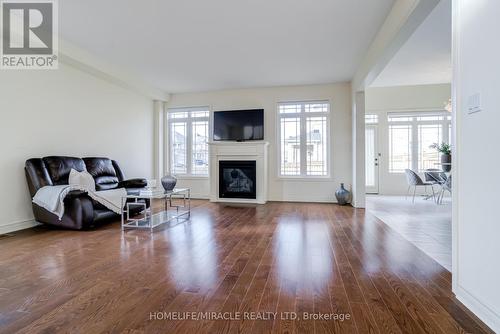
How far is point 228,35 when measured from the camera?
3.69m

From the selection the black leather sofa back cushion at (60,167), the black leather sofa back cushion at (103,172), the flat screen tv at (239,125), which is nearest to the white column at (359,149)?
the flat screen tv at (239,125)

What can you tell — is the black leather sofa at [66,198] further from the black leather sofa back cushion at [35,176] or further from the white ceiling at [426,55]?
the white ceiling at [426,55]

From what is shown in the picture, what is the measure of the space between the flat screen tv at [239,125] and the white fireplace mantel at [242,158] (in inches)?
9.2

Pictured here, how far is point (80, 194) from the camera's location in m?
3.54

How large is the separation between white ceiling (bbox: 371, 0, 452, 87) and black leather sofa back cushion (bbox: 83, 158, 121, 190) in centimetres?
528

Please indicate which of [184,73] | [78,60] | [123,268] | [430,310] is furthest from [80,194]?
[430,310]

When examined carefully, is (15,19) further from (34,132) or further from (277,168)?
(277,168)

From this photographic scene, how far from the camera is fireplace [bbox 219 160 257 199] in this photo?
6.01m

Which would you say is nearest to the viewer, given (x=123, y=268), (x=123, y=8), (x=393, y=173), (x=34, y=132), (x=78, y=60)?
(x=123, y=268)

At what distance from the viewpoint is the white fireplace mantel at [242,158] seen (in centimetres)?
593

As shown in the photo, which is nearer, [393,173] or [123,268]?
[123,268]

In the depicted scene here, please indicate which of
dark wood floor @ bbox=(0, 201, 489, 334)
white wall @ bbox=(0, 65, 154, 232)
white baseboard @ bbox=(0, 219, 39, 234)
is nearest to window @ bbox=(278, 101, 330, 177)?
dark wood floor @ bbox=(0, 201, 489, 334)

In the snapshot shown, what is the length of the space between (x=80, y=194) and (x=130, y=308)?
250 centimetres

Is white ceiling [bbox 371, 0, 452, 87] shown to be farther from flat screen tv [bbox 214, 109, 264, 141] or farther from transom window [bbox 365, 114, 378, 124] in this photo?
flat screen tv [bbox 214, 109, 264, 141]
